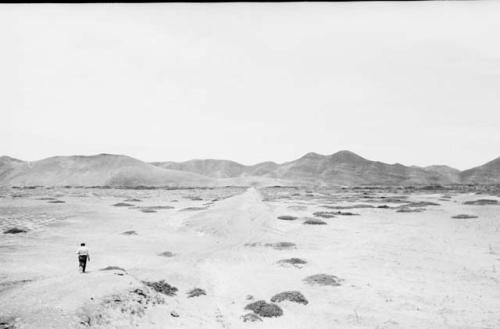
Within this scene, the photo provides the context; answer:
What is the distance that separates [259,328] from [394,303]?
6706mm

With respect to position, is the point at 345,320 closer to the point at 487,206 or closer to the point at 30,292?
the point at 30,292

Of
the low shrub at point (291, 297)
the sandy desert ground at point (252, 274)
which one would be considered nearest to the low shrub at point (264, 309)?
A: the sandy desert ground at point (252, 274)

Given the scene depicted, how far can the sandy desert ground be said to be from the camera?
15.1 metres

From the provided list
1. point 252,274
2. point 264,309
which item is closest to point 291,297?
point 264,309

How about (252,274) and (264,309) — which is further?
(252,274)

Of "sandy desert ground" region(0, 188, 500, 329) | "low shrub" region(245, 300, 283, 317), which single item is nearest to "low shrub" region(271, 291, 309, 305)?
"sandy desert ground" region(0, 188, 500, 329)

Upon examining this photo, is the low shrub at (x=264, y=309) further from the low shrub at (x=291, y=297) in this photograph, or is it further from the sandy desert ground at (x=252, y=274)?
the low shrub at (x=291, y=297)

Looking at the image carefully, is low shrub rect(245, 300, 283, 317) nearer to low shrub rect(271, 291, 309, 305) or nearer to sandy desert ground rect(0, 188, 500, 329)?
sandy desert ground rect(0, 188, 500, 329)

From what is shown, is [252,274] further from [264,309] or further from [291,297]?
[264,309]

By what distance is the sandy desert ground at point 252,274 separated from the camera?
15062 mm

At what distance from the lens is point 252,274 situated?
22.9m

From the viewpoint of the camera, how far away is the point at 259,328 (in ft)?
49.4

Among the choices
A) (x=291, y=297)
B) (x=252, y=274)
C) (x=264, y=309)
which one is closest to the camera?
(x=264, y=309)

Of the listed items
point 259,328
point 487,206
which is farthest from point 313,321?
point 487,206
